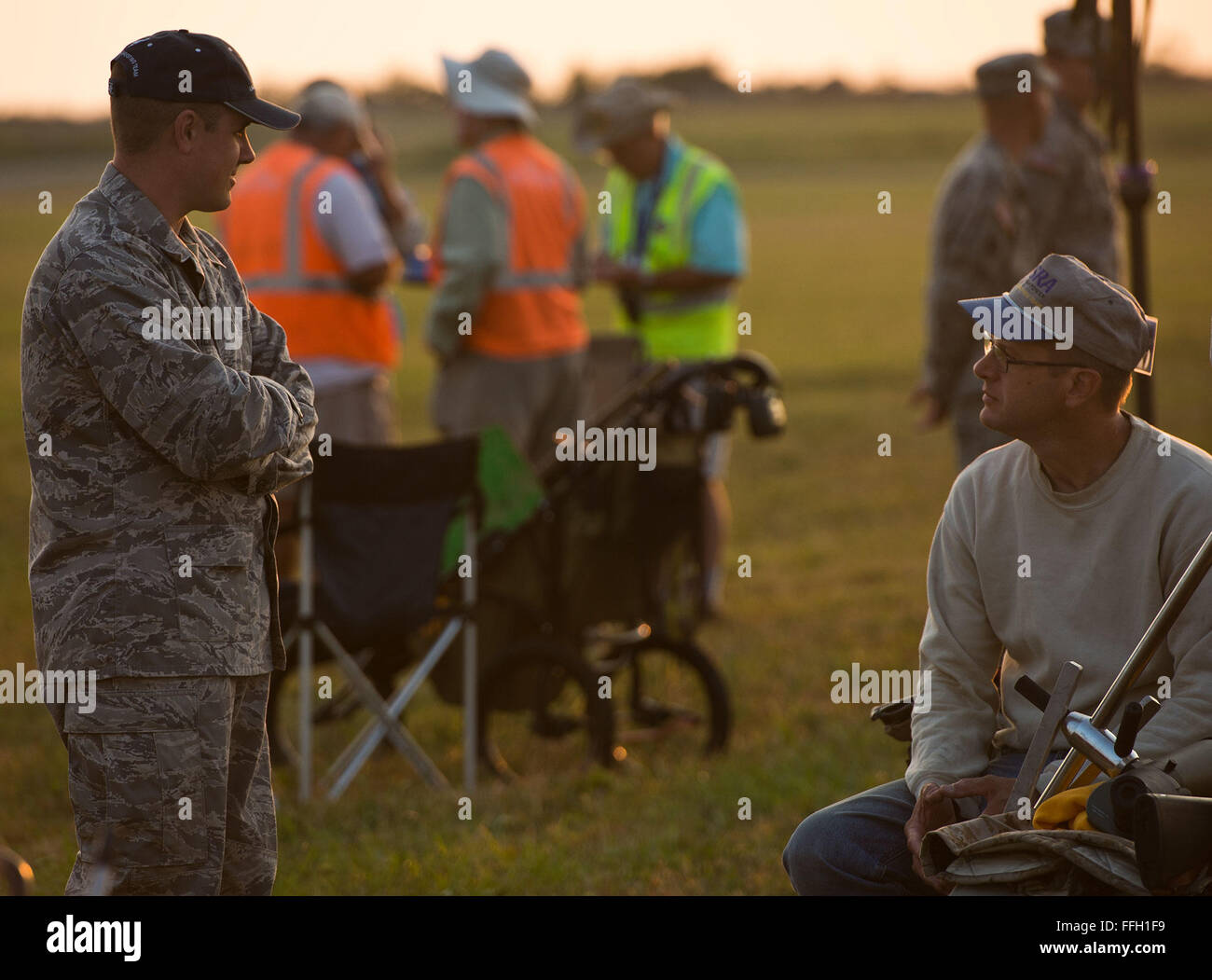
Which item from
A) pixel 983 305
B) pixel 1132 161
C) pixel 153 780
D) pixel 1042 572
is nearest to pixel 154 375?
pixel 153 780

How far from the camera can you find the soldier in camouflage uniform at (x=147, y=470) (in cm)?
314

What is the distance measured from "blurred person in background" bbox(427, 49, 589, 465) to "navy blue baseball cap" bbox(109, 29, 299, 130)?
3.81 metres

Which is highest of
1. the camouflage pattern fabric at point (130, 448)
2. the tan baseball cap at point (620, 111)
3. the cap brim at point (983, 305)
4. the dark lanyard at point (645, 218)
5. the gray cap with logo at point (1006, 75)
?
the tan baseball cap at point (620, 111)

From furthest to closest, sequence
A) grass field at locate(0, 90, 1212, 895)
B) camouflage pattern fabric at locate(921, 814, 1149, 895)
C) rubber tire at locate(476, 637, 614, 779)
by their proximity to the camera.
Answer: rubber tire at locate(476, 637, 614, 779) < grass field at locate(0, 90, 1212, 895) < camouflage pattern fabric at locate(921, 814, 1149, 895)

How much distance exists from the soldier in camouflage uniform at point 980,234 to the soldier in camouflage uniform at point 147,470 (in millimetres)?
3683

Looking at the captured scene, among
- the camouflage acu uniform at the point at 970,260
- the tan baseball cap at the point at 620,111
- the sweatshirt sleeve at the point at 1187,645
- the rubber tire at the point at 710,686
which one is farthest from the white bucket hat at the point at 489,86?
the sweatshirt sleeve at the point at 1187,645

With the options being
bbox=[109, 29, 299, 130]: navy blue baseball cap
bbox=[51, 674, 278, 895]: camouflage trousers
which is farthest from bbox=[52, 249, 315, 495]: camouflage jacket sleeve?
bbox=[51, 674, 278, 895]: camouflage trousers

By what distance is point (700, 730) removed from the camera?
6488 millimetres

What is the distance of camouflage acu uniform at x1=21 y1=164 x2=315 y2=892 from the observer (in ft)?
10.3

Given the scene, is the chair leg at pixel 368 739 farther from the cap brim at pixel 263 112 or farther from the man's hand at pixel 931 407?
the cap brim at pixel 263 112

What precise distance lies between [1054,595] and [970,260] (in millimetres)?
3338

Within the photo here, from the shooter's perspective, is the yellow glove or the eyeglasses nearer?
the yellow glove

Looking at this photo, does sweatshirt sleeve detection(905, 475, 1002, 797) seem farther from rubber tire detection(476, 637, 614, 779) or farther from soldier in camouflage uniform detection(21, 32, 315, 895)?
rubber tire detection(476, 637, 614, 779)
